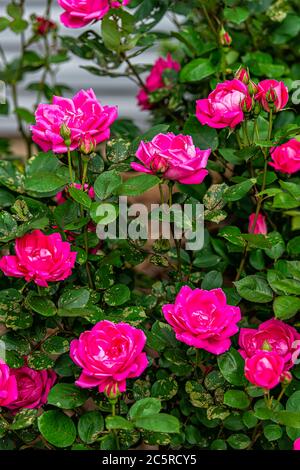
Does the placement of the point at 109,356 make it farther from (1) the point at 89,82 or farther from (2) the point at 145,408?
(1) the point at 89,82

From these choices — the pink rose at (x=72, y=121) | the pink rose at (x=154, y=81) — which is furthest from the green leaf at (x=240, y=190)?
the pink rose at (x=154, y=81)

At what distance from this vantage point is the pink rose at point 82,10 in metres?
1.32

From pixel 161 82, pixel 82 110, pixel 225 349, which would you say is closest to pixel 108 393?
pixel 225 349

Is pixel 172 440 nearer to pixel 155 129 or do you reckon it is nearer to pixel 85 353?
pixel 85 353

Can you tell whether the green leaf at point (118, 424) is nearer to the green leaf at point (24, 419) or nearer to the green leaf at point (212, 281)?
the green leaf at point (24, 419)

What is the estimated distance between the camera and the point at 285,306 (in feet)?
3.72

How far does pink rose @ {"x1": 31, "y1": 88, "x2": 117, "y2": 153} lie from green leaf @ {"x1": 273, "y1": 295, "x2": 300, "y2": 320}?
0.37 m

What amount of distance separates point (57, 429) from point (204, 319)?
0.27m

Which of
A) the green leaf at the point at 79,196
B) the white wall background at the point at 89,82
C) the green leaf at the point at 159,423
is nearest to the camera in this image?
the green leaf at the point at 159,423

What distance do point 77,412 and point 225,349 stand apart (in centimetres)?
31

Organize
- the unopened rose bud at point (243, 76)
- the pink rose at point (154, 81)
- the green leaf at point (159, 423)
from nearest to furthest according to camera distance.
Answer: the green leaf at point (159, 423) → the unopened rose bud at point (243, 76) → the pink rose at point (154, 81)

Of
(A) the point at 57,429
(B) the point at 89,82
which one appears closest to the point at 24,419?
(A) the point at 57,429

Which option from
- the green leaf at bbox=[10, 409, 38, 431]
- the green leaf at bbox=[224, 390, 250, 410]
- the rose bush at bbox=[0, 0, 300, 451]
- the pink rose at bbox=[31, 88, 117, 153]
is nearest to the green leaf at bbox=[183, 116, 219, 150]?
the rose bush at bbox=[0, 0, 300, 451]

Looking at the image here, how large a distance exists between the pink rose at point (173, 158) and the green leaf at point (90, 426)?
1.26 feet
